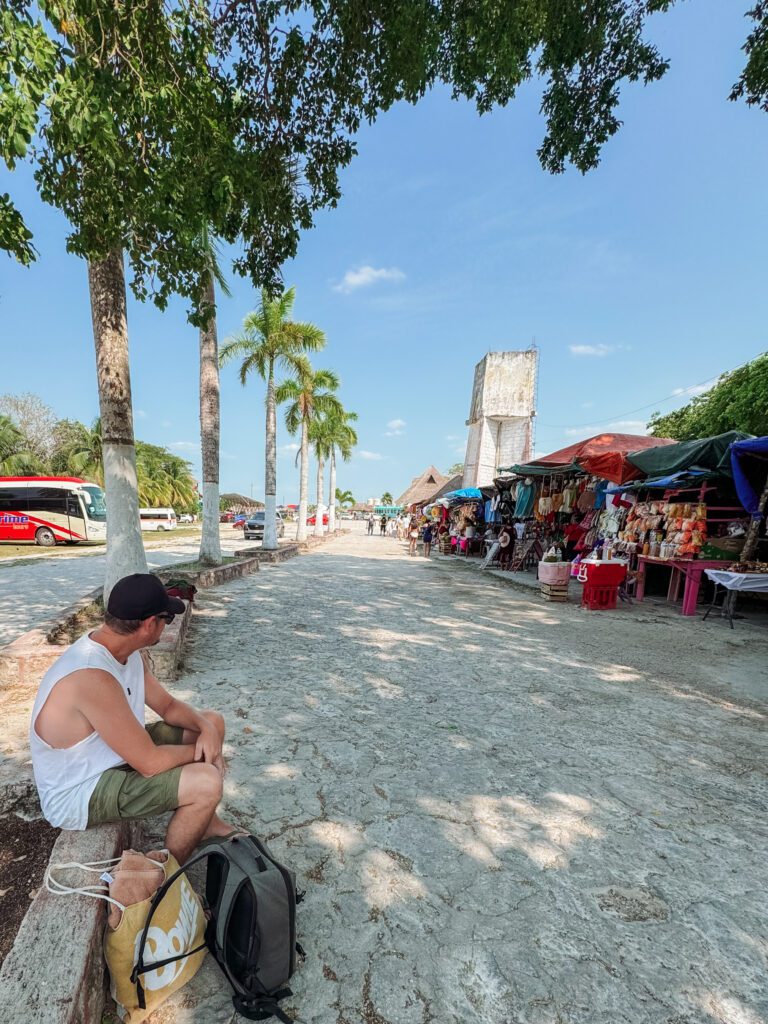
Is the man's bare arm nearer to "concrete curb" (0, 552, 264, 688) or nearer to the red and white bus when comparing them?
"concrete curb" (0, 552, 264, 688)

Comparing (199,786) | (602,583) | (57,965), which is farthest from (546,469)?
(57,965)

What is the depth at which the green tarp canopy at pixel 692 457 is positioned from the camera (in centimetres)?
810

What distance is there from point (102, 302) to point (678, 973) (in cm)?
734

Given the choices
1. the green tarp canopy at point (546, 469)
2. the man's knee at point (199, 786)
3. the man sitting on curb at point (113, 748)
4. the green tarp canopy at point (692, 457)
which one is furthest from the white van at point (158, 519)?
the man's knee at point (199, 786)

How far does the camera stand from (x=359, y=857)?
8.06 feet

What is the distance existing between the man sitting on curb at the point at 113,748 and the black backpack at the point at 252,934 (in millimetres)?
370

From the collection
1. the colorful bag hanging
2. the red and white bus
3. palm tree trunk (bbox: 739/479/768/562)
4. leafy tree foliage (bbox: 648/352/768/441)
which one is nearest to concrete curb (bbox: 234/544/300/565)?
palm tree trunk (bbox: 739/479/768/562)

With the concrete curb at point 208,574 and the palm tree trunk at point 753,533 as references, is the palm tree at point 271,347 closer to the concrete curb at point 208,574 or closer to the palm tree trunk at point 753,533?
the concrete curb at point 208,574

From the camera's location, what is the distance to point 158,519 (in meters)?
44.1

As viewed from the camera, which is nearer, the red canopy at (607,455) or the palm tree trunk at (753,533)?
the palm tree trunk at (753,533)

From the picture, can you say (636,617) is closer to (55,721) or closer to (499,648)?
(499,648)

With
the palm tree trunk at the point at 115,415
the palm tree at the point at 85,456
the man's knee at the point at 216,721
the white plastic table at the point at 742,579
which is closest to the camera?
the man's knee at the point at 216,721

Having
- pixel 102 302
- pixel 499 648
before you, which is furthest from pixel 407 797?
pixel 102 302

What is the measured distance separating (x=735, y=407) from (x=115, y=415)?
2082cm
